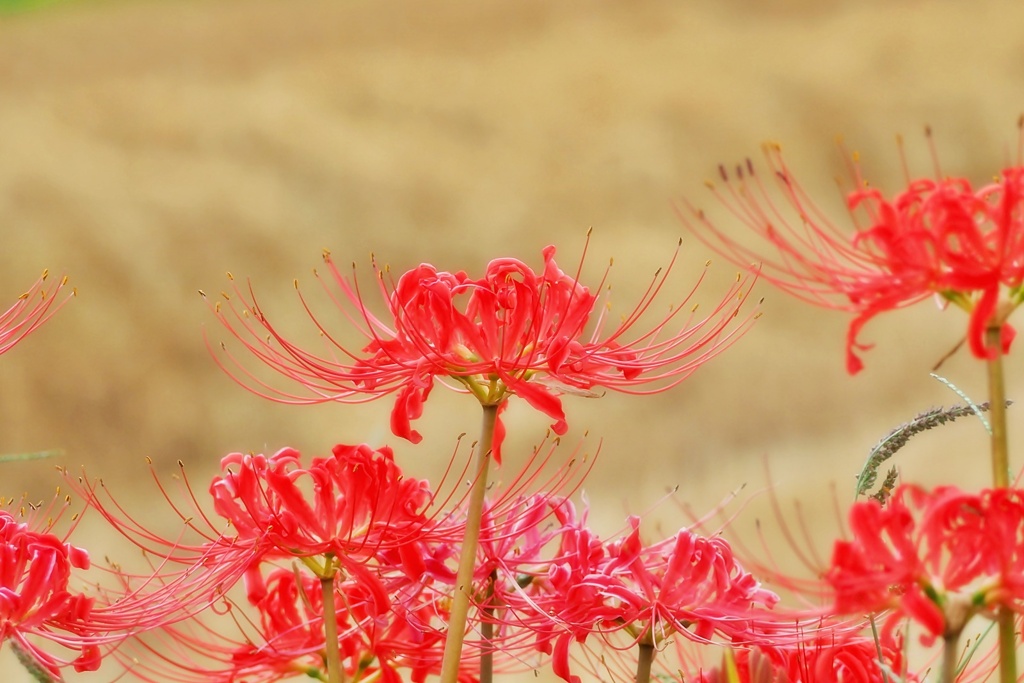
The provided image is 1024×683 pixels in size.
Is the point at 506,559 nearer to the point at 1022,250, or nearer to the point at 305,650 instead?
the point at 305,650

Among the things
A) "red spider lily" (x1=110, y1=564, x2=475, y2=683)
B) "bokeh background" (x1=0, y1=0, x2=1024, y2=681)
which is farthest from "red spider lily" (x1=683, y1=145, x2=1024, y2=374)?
"bokeh background" (x1=0, y1=0, x2=1024, y2=681)

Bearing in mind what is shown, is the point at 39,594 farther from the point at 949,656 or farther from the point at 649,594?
the point at 949,656

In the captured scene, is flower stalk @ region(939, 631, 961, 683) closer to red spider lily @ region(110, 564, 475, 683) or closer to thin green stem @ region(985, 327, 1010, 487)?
thin green stem @ region(985, 327, 1010, 487)

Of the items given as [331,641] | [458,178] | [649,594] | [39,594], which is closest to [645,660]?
[649,594]

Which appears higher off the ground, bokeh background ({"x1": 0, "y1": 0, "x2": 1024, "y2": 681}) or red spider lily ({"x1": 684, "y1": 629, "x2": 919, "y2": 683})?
bokeh background ({"x1": 0, "y1": 0, "x2": 1024, "y2": 681})

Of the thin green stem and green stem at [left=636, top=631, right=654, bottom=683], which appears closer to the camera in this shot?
the thin green stem

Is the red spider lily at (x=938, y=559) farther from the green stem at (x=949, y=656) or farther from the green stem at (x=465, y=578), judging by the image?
the green stem at (x=465, y=578)

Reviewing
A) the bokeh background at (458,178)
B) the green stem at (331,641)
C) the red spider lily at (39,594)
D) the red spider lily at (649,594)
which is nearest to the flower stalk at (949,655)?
the red spider lily at (649,594)
